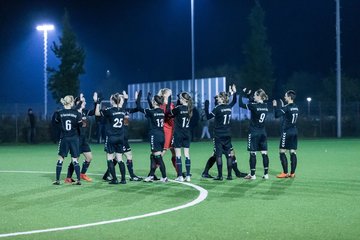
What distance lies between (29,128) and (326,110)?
22.2m

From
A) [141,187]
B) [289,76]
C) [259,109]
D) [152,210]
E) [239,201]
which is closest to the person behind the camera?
[152,210]

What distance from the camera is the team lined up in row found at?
48.4 feet

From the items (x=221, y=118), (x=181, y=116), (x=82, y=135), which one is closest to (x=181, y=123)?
(x=181, y=116)

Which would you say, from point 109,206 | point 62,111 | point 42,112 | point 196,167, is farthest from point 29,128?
point 109,206

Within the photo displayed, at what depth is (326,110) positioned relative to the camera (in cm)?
4653

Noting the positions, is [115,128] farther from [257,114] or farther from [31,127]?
[31,127]

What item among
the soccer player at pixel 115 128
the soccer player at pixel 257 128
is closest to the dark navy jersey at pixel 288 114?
the soccer player at pixel 257 128

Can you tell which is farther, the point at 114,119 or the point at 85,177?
the point at 85,177

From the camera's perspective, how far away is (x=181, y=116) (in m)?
15.1

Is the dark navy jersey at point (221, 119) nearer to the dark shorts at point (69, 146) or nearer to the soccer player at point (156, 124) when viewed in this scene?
the soccer player at point (156, 124)

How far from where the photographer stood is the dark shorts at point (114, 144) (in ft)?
48.6

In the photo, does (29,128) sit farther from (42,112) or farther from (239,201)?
(239,201)

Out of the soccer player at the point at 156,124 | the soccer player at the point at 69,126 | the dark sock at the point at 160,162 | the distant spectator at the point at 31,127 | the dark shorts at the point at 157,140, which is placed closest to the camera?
the soccer player at the point at 69,126

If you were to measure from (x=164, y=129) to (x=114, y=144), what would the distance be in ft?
5.36
